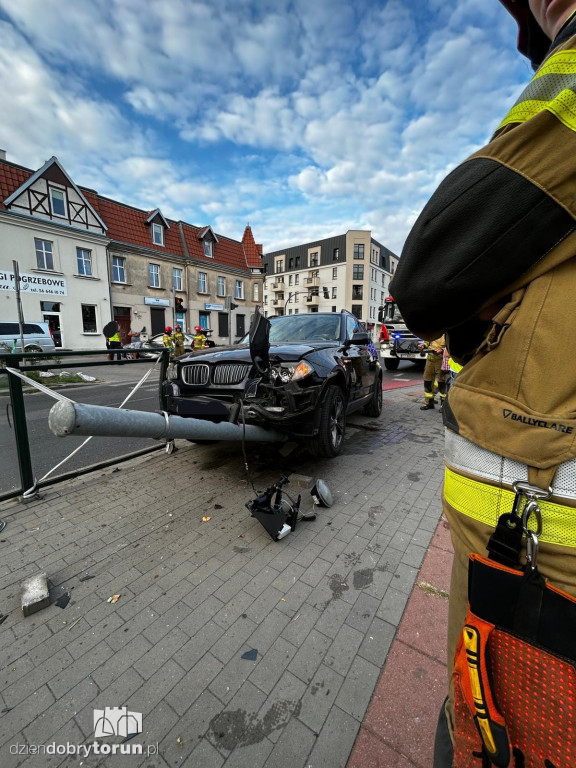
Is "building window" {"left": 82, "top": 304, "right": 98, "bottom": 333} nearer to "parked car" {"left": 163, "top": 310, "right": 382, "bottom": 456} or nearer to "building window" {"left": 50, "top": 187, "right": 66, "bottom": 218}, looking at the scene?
"building window" {"left": 50, "top": 187, "right": 66, "bottom": 218}

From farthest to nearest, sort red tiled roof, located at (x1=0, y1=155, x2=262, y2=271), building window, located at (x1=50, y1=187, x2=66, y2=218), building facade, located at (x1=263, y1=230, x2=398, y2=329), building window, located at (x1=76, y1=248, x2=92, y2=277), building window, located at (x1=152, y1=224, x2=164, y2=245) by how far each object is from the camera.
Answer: building facade, located at (x1=263, y1=230, x2=398, y2=329)
building window, located at (x1=152, y1=224, x2=164, y2=245)
building window, located at (x1=76, y1=248, x2=92, y2=277)
building window, located at (x1=50, y1=187, x2=66, y2=218)
red tiled roof, located at (x1=0, y1=155, x2=262, y2=271)

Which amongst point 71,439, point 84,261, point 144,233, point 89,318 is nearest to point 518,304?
point 71,439

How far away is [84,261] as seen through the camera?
21562mm

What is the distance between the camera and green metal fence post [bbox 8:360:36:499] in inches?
127

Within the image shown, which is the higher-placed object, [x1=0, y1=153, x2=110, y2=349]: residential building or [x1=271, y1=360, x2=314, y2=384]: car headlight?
[x1=0, y1=153, x2=110, y2=349]: residential building

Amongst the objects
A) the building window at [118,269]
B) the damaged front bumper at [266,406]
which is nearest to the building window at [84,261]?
the building window at [118,269]

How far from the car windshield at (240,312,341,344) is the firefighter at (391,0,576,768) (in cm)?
376

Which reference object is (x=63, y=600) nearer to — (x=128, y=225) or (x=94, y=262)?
(x=94, y=262)

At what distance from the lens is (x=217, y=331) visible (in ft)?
102

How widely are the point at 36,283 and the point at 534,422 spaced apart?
2384 cm

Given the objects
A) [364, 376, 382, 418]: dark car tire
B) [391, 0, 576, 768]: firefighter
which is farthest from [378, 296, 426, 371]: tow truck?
[391, 0, 576, 768]: firefighter

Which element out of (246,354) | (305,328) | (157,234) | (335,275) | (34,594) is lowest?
(34,594)

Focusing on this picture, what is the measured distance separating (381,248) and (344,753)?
205ft

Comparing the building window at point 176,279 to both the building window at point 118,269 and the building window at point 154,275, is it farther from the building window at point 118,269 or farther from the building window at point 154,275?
the building window at point 118,269
